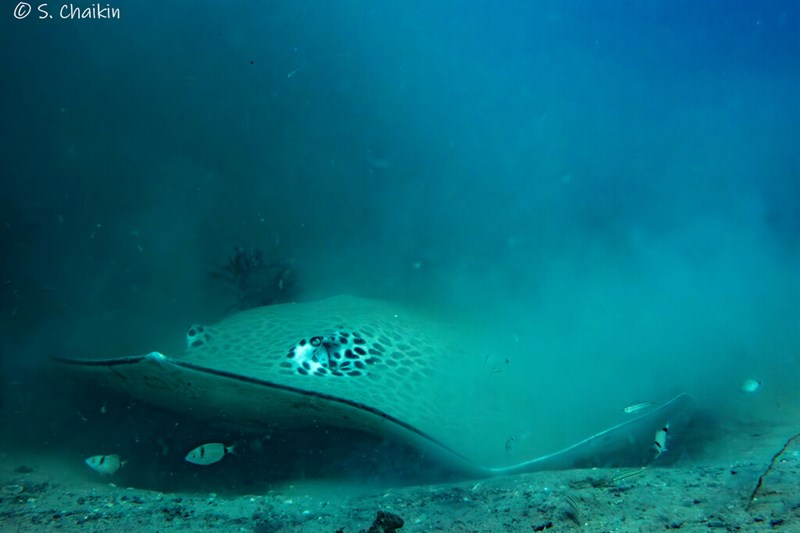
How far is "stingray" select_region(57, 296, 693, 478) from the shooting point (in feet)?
9.62

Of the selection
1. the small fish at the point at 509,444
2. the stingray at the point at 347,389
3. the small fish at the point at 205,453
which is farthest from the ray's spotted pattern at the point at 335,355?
the small fish at the point at 509,444

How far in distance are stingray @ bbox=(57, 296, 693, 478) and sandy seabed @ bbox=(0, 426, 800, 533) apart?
1.14 ft

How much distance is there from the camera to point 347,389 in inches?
137

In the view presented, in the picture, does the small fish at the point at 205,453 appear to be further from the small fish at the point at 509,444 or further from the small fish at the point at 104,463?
the small fish at the point at 509,444

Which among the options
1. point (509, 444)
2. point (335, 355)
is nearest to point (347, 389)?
point (335, 355)

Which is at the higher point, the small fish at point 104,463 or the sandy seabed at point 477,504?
the small fish at point 104,463

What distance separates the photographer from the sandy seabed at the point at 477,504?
232cm

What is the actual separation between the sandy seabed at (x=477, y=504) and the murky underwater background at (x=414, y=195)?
872mm

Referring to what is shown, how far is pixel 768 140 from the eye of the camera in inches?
790

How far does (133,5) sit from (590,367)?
15514 millimetres

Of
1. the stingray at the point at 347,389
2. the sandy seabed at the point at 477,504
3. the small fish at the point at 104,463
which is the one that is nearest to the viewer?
the sandy seabed at the point at 477,504

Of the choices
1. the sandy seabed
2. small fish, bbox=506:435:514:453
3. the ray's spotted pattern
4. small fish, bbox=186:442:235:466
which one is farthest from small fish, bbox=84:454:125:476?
small fish, bbox=506:435:514:453

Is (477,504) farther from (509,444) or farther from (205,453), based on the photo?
(205,453)

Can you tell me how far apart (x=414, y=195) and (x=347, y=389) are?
14962mm
